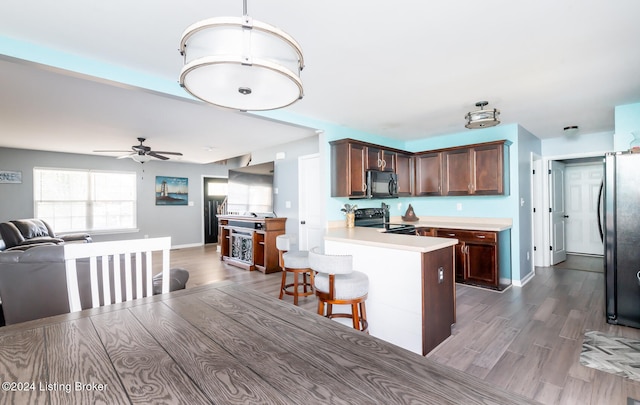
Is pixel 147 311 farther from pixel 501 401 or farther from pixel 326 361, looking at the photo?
pixel 501 401

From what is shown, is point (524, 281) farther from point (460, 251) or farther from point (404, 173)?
point (404, 173)

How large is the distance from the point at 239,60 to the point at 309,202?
4100 mm

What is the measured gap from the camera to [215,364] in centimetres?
86

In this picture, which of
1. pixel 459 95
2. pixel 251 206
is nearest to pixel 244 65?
pixel 459 95

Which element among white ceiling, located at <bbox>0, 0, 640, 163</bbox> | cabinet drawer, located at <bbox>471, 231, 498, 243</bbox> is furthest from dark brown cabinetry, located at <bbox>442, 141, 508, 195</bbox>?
cabinet drawer, located at <bbox>471, 231, 498, 243</bbox>

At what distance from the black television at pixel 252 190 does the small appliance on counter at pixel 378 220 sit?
1906 millimetres

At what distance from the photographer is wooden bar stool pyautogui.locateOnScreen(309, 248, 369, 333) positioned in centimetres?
211

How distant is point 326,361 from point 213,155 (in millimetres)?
6381

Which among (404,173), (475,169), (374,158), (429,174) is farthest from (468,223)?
(374,158)

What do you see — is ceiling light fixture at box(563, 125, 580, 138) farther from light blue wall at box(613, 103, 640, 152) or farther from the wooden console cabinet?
the wooden console cabinet

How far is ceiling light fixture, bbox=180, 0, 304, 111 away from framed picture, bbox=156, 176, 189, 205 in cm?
727

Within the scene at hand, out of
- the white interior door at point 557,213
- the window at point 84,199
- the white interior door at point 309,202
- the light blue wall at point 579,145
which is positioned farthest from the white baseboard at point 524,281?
the window at point 84,199

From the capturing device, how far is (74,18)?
5.61ft

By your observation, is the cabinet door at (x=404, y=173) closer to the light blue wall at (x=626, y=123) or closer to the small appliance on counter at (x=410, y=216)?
the small appliance on counter at (x=410, y=216)
